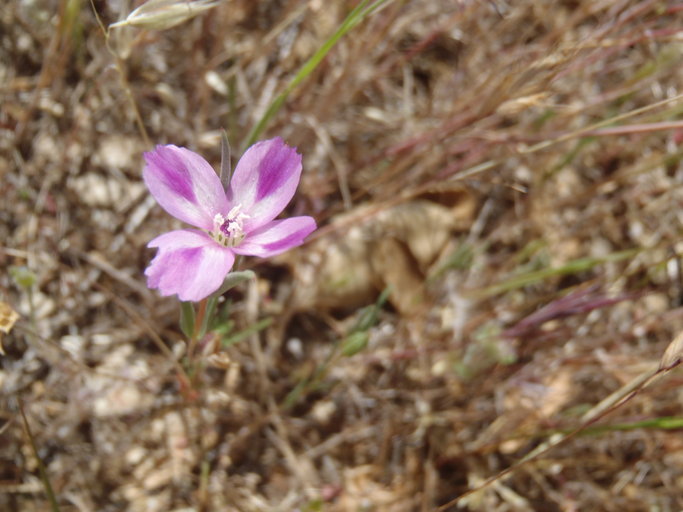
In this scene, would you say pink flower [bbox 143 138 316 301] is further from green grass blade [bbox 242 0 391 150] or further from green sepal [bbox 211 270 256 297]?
green grass blade [bbox 242 0 391 150]

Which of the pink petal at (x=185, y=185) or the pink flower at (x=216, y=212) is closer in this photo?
the pink flower at (x=216, y=212)

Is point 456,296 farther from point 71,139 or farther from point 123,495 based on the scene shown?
point 71,139

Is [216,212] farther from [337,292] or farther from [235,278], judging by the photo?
[337,292]

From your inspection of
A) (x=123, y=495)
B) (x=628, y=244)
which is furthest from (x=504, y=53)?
(x=123, y=495)

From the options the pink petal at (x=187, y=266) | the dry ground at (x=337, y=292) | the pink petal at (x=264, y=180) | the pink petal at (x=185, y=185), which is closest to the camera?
the pink petal at (x=187, y=266)

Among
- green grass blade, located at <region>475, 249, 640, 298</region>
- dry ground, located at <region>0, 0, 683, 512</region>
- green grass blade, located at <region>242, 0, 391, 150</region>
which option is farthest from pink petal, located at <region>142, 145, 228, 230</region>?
green grass blade, located at <region>475, 249, 640, 298</region>

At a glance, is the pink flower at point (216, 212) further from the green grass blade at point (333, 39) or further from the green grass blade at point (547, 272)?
the green grass blade at point (547, 272)

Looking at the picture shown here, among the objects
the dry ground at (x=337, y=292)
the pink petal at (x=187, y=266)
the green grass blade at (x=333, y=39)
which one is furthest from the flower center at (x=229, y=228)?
the dry ground at (x=337, y=292)
